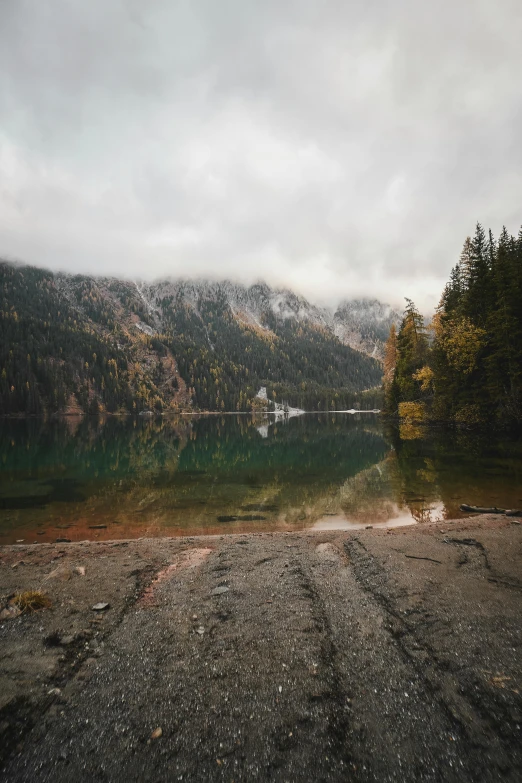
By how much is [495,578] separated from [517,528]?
5802mm

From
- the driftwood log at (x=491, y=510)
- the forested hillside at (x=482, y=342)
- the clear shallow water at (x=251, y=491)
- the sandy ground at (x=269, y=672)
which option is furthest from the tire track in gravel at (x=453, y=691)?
the forested hillside at (x=482, y=342)

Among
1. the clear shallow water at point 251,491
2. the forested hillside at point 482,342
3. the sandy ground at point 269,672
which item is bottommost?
the clear shallow water at point 251,491

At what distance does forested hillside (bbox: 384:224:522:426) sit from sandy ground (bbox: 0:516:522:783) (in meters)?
35.4

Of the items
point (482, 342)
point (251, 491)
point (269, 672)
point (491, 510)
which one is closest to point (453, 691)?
point (269, 672)

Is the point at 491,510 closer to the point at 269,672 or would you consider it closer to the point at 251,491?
the point at 251,491

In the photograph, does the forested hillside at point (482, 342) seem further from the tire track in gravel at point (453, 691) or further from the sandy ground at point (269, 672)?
the tire track in gravel at point (453, 691)

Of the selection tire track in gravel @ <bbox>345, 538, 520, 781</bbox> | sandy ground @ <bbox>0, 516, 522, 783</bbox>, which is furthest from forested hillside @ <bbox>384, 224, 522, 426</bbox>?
tire track in gravel @ <bbox>345, 538, 520, 781</bbox>

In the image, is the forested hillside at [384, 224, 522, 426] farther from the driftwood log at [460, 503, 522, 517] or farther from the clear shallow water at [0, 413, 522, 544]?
the driftwood log at [460, 503, 522, 517]

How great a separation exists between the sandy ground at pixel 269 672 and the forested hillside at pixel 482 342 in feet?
116

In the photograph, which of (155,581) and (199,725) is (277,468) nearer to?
(155,581)

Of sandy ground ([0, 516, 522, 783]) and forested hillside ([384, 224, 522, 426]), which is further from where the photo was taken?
forested hillside ([384, 224, 522, 426])

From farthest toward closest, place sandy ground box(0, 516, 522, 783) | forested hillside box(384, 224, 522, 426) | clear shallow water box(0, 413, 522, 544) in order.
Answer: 1. forested hillside box(384, 224, 522, 426)
2. clear shallow water box(0, 413, 522, 544)
3. sandy ground box(0, 516, 522, 783)

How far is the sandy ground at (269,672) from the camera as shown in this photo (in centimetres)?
460

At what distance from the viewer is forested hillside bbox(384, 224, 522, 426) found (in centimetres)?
3909
